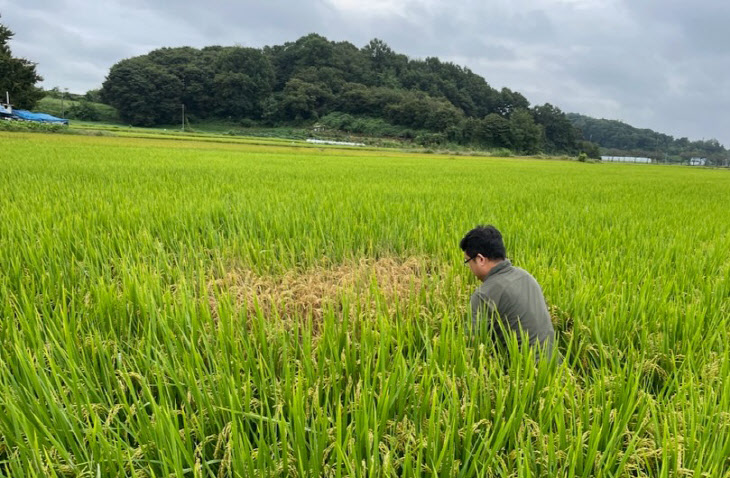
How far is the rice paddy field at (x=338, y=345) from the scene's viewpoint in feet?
3.14

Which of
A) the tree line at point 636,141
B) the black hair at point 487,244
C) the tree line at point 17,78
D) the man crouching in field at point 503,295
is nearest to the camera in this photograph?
the man crouching in field at point 503,295

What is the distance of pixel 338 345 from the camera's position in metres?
1.41

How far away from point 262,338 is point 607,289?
1.81 metres

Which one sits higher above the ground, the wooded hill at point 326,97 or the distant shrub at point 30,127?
the wooded hill at point 326,97

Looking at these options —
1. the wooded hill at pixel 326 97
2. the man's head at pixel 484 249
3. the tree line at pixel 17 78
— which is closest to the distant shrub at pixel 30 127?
the tree line at pixel 17 78

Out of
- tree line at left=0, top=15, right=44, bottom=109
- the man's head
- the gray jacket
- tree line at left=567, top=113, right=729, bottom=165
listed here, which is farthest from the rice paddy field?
tree line at left=567, top=113, right=729, bottom=165

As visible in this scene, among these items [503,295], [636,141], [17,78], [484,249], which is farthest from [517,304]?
[636,141]

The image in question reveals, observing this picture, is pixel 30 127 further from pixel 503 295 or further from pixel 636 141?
pixel 636 141

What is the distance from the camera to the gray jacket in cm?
176

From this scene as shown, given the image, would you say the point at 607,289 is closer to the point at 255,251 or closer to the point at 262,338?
the point at 262,338

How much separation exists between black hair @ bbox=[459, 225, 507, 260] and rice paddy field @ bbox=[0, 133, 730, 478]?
1.04 ft

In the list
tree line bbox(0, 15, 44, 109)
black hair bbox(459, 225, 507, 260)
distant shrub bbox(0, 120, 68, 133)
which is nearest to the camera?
black hair bbox(459, 225, 507, 260)

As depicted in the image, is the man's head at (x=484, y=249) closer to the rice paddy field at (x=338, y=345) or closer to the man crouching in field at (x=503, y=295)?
the man crouching in field at (x=503, y=295)

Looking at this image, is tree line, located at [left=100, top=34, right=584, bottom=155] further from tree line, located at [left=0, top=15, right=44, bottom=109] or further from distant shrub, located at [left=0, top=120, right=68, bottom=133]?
distant shrub, located at [left=0, top=120, right=68, bottom=133]
